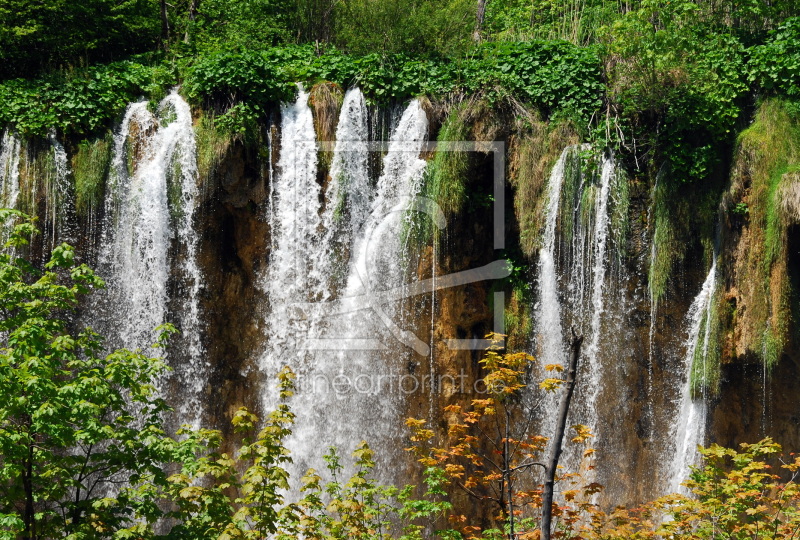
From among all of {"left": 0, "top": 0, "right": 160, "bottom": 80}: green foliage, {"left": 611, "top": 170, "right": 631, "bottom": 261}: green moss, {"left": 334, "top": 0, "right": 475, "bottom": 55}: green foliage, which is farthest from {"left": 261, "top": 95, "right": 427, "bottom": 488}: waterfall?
{"left": 0, "top": 0, "right": 160, "bottom": 80}: green foliage

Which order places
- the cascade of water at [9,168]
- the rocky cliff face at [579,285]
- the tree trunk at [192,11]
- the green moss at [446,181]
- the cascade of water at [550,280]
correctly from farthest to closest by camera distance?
the tree trunk at [192,11], the cascade of water at [9,168], the green moss at [446,181], the cascade of water at [550,280], the rocky cliff face at [579,285]

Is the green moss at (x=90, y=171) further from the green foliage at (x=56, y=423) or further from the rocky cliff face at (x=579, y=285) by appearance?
the green foliage at (x=56, y=423)

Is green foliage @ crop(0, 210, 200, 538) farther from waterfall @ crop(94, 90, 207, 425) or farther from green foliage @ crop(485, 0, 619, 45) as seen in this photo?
green foliage @ crop(485, 0, 619, 45)

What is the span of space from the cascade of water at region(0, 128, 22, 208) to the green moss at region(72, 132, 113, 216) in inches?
36.8

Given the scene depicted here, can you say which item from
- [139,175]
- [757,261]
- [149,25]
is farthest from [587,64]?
[149,25]

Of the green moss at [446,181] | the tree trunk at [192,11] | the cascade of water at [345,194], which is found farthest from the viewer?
the tree trunk at [192,11]

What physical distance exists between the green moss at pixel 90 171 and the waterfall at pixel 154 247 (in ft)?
0.50

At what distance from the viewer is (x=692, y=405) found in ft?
47.2

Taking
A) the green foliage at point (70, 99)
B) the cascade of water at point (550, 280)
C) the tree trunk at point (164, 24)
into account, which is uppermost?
the tree trunk at point (164, 24)

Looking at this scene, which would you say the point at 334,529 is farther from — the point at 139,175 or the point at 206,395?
the point at 139,175

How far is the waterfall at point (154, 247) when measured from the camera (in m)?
15.6

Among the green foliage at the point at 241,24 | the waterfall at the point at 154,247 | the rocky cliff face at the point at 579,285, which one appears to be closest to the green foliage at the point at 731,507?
the rocky cliff face at the point at 579,285

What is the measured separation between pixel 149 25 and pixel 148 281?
6.59 meters

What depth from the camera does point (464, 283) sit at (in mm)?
15711
